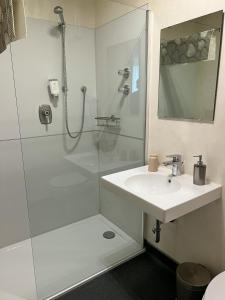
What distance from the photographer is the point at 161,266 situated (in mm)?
1956

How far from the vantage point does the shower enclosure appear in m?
1.92

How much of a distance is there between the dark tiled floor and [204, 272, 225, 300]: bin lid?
63 centimetres

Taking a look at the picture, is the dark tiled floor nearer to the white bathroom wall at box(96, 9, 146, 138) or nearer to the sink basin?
the sink basin

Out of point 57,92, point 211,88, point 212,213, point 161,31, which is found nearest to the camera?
point 211,88

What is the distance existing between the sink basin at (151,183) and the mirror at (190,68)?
1.53 feet

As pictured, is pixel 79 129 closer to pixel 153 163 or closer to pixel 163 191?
pixel 153 163

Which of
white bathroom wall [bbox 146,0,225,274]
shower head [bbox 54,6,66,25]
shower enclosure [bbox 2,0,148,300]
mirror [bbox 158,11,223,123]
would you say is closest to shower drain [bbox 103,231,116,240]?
shower enclosure [bbox 2,0,148,300]

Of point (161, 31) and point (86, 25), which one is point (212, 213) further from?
point (86, 25)

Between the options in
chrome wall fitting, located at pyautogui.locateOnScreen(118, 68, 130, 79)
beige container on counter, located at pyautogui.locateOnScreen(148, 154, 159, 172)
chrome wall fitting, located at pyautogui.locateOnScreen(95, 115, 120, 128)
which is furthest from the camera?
chrome wall fitting, located at pyautogui.locateOnScreen(95, 115, 120, 128)

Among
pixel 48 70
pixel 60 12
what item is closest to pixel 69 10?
pixel 60 12

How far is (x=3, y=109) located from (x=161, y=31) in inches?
56.8

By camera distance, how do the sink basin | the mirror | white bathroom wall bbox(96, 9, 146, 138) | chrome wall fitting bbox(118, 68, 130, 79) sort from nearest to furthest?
the mirror, the sink basin, white bathroom wall bbox(96, 9, 146, 138), chrome wall fitting bbox(118, 68, 130, 79)

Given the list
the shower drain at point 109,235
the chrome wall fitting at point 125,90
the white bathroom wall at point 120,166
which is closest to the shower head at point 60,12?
the chrome wall fitting at point 125,90

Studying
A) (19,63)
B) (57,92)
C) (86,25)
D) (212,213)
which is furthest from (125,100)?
(212,213)
